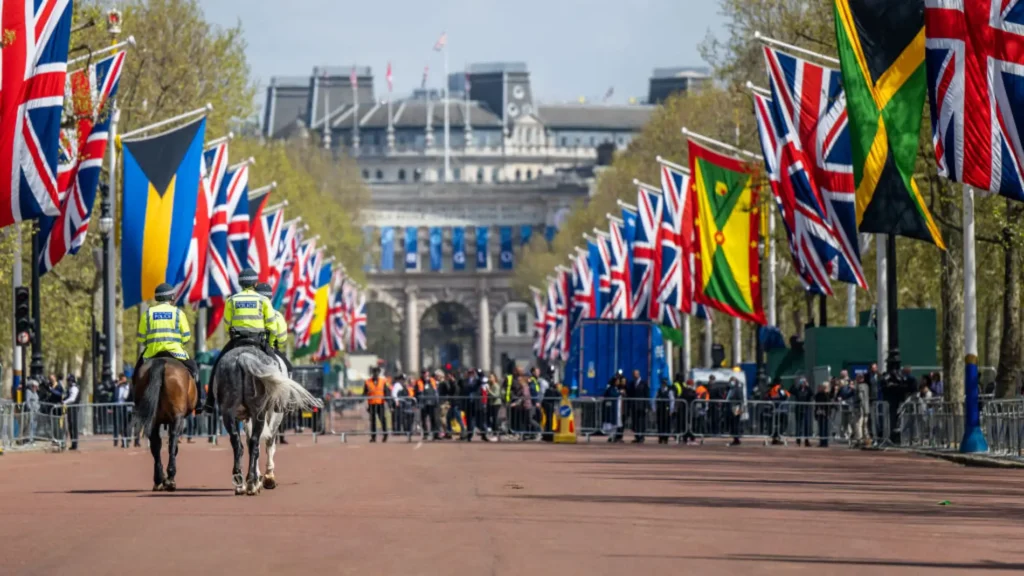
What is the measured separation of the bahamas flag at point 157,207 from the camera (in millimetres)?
38719

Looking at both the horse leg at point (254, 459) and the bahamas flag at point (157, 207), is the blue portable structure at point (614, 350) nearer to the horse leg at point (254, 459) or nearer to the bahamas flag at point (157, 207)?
the bahamas flag at point (157, 207)

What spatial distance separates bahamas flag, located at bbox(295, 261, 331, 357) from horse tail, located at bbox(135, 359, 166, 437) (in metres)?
56.9

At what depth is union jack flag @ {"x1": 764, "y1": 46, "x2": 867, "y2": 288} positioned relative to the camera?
33406 mm

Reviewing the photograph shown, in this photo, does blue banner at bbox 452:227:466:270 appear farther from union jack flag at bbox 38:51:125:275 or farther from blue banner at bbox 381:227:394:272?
union jack flag at bbox 38:51:125:275

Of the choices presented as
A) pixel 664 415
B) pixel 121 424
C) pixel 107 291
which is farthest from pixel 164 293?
pixel 107 291

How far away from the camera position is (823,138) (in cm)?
3419

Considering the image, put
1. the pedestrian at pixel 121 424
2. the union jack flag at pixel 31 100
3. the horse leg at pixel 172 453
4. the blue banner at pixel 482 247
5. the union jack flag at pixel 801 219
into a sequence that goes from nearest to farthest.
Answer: the horse leg at pixel 172 453
the union jack flag at pixel 31 100
the union jack flag at pixel 801 219
the pedestrian at pixel 121 424
the blue banner at pixel 482 247

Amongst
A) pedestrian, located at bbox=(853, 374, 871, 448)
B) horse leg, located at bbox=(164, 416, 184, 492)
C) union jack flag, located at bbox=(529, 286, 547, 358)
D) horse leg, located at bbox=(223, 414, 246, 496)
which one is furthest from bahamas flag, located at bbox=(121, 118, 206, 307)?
union jack flag, located at bbox=(529, 286, 547, 358)

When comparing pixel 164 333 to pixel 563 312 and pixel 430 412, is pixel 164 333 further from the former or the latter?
pixel 563 312

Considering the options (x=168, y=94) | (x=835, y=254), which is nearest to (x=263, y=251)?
(x=168, y=94)

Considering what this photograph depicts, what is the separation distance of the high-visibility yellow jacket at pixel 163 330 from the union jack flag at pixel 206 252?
18.8m

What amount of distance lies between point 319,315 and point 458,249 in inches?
3994

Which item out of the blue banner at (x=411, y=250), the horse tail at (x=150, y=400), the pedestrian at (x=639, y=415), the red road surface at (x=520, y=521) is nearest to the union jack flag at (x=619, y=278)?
the pedestrian at (x=639, y=415)

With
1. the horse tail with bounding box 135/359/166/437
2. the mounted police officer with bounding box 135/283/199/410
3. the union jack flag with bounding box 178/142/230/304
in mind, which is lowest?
the horse tail with bounding box 135/359/166/437
